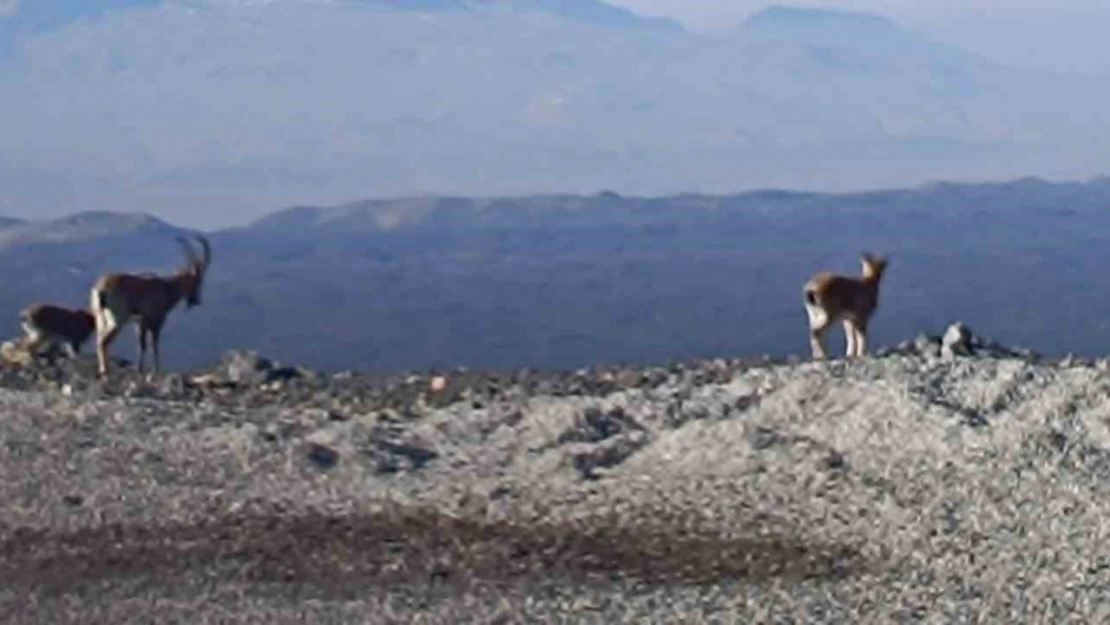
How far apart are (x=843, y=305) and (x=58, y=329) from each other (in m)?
8.81

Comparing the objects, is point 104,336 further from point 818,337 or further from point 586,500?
point 586,500

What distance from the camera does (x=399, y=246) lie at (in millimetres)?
130250

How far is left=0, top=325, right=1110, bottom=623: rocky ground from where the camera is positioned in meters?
18.4

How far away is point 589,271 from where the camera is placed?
110 m

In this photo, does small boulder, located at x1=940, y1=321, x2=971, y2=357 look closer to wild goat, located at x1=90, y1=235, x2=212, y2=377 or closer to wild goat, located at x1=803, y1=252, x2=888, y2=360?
wild goat, located at x1=803, y1=252, x2=888, y2=360

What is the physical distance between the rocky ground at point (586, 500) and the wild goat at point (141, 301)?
448 centimetres

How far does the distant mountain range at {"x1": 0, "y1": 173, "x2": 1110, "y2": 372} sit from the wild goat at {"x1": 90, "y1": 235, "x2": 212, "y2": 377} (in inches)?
355

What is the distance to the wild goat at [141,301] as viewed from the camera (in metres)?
32.3

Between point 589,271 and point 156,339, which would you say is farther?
point 589,271

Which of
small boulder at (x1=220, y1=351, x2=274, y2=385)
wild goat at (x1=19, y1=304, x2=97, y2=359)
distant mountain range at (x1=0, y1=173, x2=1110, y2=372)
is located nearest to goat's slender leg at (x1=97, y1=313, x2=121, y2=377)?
wild goat at (x1=19, y1=304, x2=97, y2=359)

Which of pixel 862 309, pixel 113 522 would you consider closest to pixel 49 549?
pixel 113 522

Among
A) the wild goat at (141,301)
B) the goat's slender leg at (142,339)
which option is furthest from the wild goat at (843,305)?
the goat's slender leg at (142,339)

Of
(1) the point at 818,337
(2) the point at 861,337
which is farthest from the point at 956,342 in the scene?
(1) the point at 818,337

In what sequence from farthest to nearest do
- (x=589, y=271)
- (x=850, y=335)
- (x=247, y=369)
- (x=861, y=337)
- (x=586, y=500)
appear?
(x=589, y=271)
(x=850, y=335)
(x=247, y=369)
(x=861, y=337)
(x=586, y=500)
